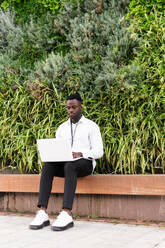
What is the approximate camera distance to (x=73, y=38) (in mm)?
5844

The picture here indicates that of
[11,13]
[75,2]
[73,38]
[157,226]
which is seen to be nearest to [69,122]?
[157,226]

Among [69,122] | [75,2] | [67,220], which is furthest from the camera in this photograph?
[75,2]

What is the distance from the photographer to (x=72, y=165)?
13.2ft

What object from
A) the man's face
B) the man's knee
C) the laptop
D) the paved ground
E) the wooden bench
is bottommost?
the paved ground

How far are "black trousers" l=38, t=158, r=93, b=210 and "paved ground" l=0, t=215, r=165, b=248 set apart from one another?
0.28 m

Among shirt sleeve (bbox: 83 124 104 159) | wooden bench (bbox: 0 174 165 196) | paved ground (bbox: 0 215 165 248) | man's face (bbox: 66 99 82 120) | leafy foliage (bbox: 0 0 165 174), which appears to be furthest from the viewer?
leafy foliage (bbox: 0 0 165 174)

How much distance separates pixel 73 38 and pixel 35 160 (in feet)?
6.18

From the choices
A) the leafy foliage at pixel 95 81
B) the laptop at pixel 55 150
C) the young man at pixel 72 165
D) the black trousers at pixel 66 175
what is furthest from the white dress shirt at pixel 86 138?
the leafy foliage at pixel 95 81

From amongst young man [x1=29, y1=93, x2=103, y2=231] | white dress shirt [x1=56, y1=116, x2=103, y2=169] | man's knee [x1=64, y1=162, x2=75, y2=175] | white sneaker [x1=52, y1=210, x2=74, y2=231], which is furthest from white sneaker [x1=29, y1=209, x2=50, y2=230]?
white dress shirt [x1=56, y1=116, x2=103, y2=169]

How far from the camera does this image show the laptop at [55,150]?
3.95 meters

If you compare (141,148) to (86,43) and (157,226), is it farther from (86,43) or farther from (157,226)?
(86,43)

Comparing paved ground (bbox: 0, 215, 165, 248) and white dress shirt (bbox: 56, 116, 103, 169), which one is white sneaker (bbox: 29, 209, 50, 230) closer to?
paved ground (bbox: 0, 215, 165, 248)

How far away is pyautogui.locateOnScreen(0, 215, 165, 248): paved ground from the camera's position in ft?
10.8

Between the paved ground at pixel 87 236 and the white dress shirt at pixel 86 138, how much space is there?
2.36 ft
